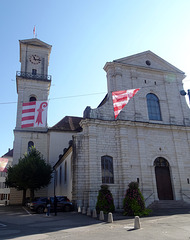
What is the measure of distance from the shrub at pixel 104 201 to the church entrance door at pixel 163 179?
5.84 m

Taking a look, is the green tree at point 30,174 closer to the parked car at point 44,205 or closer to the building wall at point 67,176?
the building wall at point 67,176

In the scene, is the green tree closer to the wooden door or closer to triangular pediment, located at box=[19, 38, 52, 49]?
the wooden door

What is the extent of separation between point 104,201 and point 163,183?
7082 mm

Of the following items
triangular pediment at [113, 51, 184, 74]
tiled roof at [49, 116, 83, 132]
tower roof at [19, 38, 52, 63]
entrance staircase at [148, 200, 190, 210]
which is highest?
tower roof at [19, 38, 52, 63]

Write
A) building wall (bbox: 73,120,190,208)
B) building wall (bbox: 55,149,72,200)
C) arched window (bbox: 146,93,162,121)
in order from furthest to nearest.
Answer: arched window (bbox: 146,93,162,121) < building wall (bbox: 55,149,72,200) < building wall (bbox: 73,120,190,208)

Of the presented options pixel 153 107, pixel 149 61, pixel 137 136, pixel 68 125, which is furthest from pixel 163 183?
pixel 68 125

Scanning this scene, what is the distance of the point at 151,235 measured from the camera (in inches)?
332

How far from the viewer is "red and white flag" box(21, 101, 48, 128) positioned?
670 inches

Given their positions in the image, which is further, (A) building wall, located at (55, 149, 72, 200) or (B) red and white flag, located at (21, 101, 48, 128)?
(A) building wall, located at (55, 149, 72, 200)

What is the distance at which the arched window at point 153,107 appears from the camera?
2257cm

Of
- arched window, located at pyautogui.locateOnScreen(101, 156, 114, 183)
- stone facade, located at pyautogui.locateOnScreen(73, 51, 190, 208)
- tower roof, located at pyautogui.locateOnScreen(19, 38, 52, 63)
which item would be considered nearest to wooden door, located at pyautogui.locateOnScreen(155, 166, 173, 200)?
stone facade, located at pyautogui.locateOnScreen(73, 51, 190, 208)

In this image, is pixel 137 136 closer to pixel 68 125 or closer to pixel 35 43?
pixel 68 125

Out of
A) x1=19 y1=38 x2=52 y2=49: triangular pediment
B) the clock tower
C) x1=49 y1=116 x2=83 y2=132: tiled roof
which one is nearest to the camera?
the clock tower

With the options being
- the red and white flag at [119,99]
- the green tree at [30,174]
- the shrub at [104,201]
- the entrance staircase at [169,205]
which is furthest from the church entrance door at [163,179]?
the green tree at [30,174]
